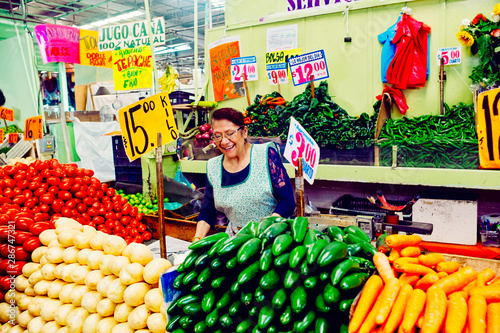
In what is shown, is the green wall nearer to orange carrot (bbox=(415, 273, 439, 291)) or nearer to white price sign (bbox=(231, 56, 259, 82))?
white price sign (bbox=(231, 56, 259, 82))

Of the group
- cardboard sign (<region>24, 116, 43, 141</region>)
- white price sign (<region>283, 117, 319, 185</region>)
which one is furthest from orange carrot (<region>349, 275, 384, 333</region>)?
cardboard sign (<region>24, 116, 43, 141</region>)

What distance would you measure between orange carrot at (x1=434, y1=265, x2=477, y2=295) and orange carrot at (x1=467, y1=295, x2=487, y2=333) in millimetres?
81

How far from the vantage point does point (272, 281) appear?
1237mm

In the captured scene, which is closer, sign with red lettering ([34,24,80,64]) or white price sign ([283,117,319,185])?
white price sign ([283,117,319,185])

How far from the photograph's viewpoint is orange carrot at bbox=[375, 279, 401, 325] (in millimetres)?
1067

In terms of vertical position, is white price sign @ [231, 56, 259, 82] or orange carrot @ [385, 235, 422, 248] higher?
white price sign @ [231, 56, 259, 82]

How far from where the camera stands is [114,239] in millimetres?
1855

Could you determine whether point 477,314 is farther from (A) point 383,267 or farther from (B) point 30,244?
(B) point 30,244

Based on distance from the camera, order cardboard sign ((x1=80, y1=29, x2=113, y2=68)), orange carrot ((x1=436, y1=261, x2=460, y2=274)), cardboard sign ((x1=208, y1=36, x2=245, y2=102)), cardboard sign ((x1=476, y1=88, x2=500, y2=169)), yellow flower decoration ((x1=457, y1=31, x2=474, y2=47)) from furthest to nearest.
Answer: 1. cardboard sign ((x1=80, y1=29, x2=113, y2=68))
2. cardboard sign ((x1=208, y1=36, x2=245, y2=102))
3. yellow flower decoration ((x1=457, y1=31, x2=474, y2=47))
4. cardboard sign ((x1=476, y1=88, x2=500, y2=169))
5. orange carrot ((x1=436, y1=261, x2=460, y2=274))

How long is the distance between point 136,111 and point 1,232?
1.16 meters

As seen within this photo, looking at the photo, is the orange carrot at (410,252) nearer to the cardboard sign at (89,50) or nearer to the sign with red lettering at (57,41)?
the cardboard sign at (89,50)

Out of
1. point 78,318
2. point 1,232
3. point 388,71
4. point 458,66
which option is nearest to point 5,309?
point 1,232

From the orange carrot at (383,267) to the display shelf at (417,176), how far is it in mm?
2995

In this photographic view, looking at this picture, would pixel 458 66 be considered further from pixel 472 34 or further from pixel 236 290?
pixel 236 290
